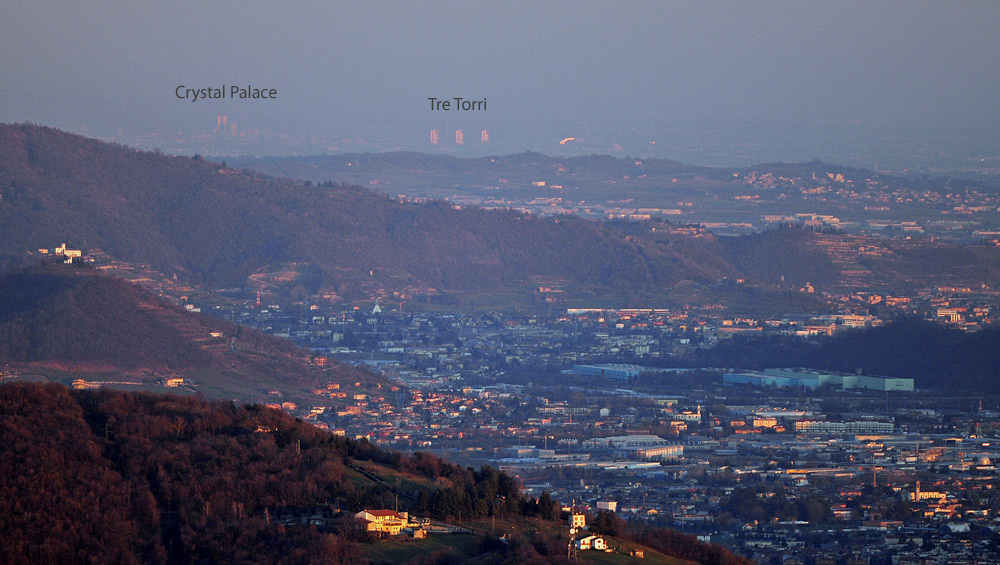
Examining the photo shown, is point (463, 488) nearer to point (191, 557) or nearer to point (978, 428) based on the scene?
point (191, 557)

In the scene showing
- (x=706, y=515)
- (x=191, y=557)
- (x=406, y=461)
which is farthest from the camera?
(x=706, y=515)

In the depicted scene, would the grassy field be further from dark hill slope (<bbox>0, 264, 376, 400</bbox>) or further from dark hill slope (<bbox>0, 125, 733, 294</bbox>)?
dark hill slope (<bbox>0, 125, 733, 294</bbox>)

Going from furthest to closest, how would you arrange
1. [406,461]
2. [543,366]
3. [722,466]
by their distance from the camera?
[543,366], [722,466], [406,461]

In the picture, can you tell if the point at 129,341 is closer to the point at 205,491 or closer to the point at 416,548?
the point at 205,491

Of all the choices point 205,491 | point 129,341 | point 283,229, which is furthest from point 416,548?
point 283,229

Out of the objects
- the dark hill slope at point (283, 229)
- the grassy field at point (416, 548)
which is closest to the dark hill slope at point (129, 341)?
the dark hill slope at point (283, 229)

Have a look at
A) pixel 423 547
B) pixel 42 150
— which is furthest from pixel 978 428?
pixel 42 150

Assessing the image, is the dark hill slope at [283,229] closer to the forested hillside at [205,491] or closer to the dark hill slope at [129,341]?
the dark hill slope at [129,341]
